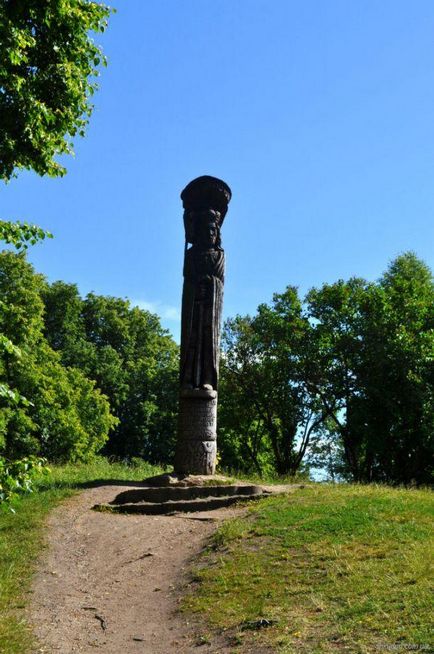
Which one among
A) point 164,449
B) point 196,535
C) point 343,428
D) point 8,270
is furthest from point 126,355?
point 196,535

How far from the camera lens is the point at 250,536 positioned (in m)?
9.57

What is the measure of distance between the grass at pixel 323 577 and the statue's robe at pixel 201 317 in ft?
14.1

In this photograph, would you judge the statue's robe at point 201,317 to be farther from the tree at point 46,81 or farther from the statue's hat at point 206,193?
the tree at point 46,81

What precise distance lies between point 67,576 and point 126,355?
2978 centimetres

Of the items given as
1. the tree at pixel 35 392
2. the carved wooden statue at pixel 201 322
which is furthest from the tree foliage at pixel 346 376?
the carved wooden statue at pixel 201 322

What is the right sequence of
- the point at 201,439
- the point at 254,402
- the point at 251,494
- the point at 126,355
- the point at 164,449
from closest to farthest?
the point at 251,494 < the point at 201,439 < the point at 254,402 < the point at 164,449 < the point at 126,355

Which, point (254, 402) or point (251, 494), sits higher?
point (254, 402)

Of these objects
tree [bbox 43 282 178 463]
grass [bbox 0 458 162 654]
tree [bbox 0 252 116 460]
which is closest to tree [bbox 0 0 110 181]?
grass [bbox 0 458 162 654]

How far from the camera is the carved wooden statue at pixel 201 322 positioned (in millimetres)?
14039

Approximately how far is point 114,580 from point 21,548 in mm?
1643

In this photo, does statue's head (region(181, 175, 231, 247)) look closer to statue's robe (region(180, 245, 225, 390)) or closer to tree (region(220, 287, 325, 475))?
statue's robe (region(180, 245, 225, 390))

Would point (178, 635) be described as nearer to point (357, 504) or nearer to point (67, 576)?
point (67, 576)

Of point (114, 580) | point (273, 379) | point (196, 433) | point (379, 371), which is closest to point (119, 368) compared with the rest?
point (273, 379)

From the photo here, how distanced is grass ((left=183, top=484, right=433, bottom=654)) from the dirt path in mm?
427
